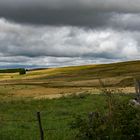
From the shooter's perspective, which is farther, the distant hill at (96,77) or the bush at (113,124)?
the distant hill at (96,77)

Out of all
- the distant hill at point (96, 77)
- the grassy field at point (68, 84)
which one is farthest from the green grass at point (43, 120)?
the distant hill at point (96, 77)

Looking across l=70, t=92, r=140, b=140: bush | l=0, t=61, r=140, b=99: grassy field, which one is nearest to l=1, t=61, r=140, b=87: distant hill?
l=0, t=61, r=140, b=99: grassy field

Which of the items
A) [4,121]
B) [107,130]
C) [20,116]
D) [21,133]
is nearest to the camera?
[107,130]

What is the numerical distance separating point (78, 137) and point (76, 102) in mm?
23989

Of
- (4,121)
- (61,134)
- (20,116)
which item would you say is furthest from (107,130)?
(20,116)

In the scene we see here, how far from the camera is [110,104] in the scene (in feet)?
52.2

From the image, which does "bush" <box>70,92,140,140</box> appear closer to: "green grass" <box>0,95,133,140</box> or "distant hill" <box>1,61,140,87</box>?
"green grass" <box>0,95,133,140</box>

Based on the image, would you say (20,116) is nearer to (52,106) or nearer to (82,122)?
(52,106)

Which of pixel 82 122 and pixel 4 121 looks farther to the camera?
pixel 4 121

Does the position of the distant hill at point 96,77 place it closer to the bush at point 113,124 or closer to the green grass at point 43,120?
the green grass at point 43,120

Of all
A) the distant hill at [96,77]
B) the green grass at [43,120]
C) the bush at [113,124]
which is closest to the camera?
the bush at [113,124]

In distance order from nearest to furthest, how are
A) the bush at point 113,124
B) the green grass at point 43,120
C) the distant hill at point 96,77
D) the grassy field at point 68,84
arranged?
the bush at point 113,124 < the green grass at point 43,120 < the grassy field at point 68,84 < the distant hill at point 96,77

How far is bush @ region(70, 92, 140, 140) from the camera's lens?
1536 centimetres

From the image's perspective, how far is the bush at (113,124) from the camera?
50.4ft
